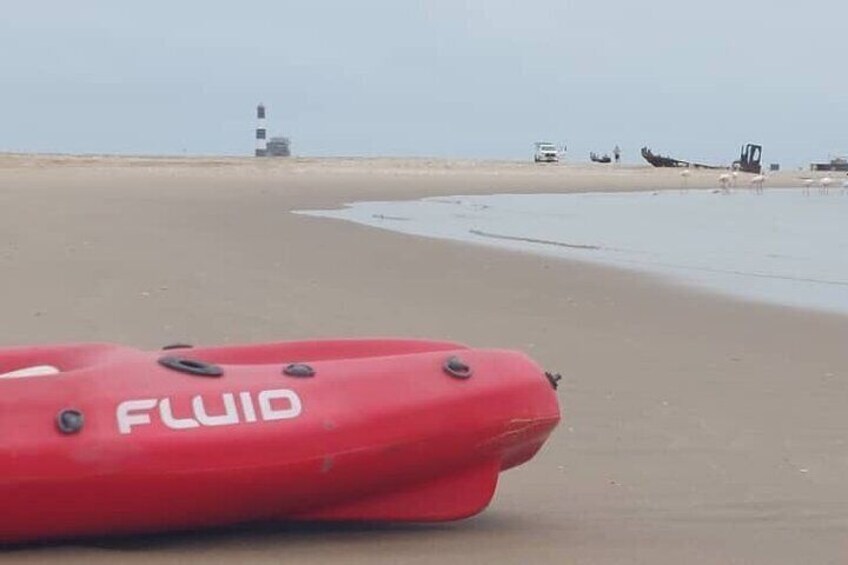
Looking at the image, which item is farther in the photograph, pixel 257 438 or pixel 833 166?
pixel 833 166

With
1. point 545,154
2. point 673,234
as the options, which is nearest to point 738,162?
point 545,154

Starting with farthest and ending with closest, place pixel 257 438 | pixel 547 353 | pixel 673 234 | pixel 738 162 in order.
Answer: pixel 738 162 < pixel 673 234 < pixel 547 353 < pixel 257 438

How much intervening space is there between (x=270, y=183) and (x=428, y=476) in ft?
90.1

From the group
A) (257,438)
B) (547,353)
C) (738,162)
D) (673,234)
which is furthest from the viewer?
(738,162)

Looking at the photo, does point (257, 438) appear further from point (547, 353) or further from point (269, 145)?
point (269, 145)

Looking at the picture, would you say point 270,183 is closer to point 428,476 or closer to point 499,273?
point 499,273

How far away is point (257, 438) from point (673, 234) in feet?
49.7

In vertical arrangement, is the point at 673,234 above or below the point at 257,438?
below

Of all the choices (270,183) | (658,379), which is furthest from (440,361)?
(270,183)

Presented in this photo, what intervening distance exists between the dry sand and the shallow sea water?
3.38ft

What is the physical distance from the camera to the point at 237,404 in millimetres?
3701

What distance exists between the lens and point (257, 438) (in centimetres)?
368

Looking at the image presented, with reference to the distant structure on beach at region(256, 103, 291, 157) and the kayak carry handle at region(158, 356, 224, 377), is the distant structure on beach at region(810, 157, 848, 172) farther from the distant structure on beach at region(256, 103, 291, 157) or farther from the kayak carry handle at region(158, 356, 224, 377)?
the kayak carry handle at region(158, 356, 224, 377)

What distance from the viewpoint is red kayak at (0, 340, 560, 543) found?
3561mm
